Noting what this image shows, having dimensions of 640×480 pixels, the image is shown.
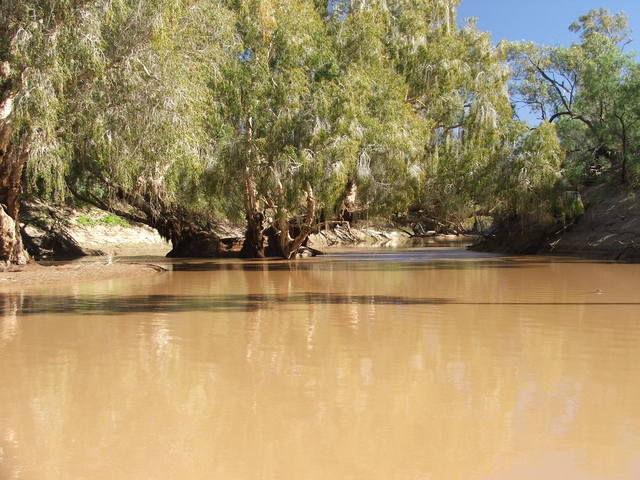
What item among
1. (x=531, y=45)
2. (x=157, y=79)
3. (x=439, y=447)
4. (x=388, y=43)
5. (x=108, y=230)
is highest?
(x=531, y=45)

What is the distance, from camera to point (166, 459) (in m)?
3.27

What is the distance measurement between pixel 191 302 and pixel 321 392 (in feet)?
19.2

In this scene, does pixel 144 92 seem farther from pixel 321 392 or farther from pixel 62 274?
pixel 321 392

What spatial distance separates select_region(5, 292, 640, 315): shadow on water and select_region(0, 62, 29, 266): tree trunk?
15.5 feet

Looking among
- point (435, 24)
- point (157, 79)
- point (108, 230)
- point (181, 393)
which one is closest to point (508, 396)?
point (181, 393)

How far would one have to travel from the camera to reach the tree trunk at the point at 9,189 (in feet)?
44.7

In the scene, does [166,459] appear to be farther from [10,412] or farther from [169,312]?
[169,312]

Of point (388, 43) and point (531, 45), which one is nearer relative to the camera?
point (388, 43)

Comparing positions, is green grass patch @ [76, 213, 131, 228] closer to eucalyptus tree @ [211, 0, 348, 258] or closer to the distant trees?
the distant trees

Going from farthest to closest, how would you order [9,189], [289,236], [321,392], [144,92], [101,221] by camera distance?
[101,221] → [289,236] → [9,189] → [144,92] → [321,392]

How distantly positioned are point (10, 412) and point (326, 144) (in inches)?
565

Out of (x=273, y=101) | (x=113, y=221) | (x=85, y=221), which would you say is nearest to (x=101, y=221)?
(x=113, y=221)

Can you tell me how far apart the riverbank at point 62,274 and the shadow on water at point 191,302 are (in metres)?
2.34

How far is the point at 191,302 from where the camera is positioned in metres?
9.98
